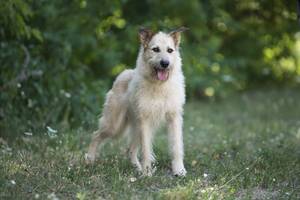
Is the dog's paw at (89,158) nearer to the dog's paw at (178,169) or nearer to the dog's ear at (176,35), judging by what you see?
the dog's paw at (178,169)

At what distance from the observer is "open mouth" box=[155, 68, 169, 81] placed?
23.1 feet

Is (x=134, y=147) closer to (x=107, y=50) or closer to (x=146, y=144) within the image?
(x=146, y=144)

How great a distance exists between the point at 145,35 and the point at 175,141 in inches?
49.6

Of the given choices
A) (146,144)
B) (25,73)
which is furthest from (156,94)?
(25,73)

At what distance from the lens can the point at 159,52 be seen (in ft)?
23.2

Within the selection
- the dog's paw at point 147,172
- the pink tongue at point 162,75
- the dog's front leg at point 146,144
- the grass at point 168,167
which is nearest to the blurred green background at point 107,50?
the grass at point 168,167

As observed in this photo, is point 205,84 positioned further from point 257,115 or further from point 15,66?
point 15,66

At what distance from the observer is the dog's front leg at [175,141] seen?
23.3 ft

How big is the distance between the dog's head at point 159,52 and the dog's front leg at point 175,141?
1.68 feet

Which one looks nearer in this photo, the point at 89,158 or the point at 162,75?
the point at 162,75

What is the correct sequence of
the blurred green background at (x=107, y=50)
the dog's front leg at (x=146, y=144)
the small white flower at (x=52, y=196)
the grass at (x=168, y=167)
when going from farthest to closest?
the blurred green background at (x=107, y=50)
the dog's front leg at (x=146, y=144)
the grass at (x=168, y=167)
the small white flower at (x=52, y=196)

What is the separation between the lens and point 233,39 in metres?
16.3

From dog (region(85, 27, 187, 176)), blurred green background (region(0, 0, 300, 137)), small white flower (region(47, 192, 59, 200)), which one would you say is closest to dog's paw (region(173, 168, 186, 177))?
dog (region(85, 27, 187, 176))

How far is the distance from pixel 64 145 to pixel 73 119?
5.80 ft
